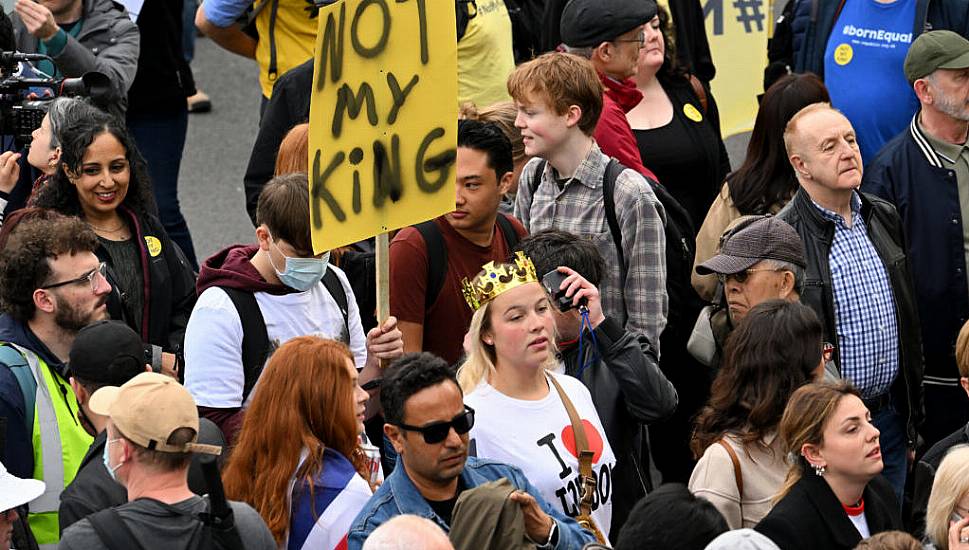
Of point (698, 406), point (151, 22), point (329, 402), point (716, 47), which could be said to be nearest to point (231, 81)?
point (151, 22)

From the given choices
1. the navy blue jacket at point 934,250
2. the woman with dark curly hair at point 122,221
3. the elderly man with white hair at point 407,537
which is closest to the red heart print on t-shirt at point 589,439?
the elderly man with white hair at point 407,537

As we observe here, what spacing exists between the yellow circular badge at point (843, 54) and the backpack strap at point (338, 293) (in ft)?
10.5

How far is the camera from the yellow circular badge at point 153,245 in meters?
5.90

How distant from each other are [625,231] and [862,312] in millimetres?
957

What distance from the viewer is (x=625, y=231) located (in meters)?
5.80

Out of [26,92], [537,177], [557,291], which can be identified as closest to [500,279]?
[557,291]

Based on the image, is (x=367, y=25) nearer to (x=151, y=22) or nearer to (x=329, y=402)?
(x=329, y=402)

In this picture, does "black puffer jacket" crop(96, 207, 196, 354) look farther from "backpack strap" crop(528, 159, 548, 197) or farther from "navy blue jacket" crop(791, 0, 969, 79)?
"navy blue jacket" crop(791, 0, 969, 79)

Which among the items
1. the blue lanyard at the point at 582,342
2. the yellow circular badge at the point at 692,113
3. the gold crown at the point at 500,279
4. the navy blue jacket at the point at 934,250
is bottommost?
the navy blue jacket at the point at 934,250

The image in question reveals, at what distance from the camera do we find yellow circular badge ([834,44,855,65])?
759 cm

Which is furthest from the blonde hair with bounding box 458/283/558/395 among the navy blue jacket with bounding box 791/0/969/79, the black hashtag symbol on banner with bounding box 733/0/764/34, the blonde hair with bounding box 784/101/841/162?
the black hashtag symbol on banner with bounding box 733/0/764/34

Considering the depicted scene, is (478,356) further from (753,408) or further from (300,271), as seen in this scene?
(753,408)

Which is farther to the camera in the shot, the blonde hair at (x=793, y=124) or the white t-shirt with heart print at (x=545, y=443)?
the blonde hair at (x=793, y=124)

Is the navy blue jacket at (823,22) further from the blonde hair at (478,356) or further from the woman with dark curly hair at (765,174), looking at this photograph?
the blonde hair at (478,356)
